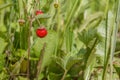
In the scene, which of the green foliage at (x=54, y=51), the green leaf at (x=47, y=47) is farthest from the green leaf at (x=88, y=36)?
the green leaf at (x=47, y=47)

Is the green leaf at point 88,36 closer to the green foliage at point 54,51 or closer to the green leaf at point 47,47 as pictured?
the green foliage at point 54,51

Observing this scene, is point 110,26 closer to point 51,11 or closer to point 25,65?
point 25,65

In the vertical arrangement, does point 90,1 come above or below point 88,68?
above

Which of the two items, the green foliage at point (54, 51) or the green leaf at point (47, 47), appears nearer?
the green foliage at point (54, 51)

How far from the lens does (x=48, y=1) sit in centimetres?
132

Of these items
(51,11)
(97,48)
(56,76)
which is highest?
(51,11)

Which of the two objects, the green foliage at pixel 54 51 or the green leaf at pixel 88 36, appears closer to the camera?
the green foliage at pixel 54 51

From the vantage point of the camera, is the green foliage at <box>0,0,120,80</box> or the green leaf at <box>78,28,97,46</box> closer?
the green foliage at <box>0,0,120,80</box>

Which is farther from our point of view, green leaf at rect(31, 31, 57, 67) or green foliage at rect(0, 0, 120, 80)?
green leaf at rect(31, 31, 57, 67)

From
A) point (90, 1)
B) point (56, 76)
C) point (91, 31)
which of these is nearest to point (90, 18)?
point (90, 1)

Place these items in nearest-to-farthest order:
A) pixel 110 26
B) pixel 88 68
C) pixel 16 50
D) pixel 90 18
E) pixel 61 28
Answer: pixel 110 26, pixel 88 68, pixel 16 50, pixel 61 28, pixel 90 18

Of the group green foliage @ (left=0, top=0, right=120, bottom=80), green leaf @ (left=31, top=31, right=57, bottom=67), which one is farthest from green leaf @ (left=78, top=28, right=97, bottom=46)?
green leaf @ (left=31, top=31, right=57, bottom=67)

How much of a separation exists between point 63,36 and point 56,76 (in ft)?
0.69

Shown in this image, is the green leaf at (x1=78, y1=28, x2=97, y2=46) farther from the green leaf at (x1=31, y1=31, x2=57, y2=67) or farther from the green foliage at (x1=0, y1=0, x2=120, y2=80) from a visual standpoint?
the green leaf at (x1=31, y1=31, x2=57, y2=67)
